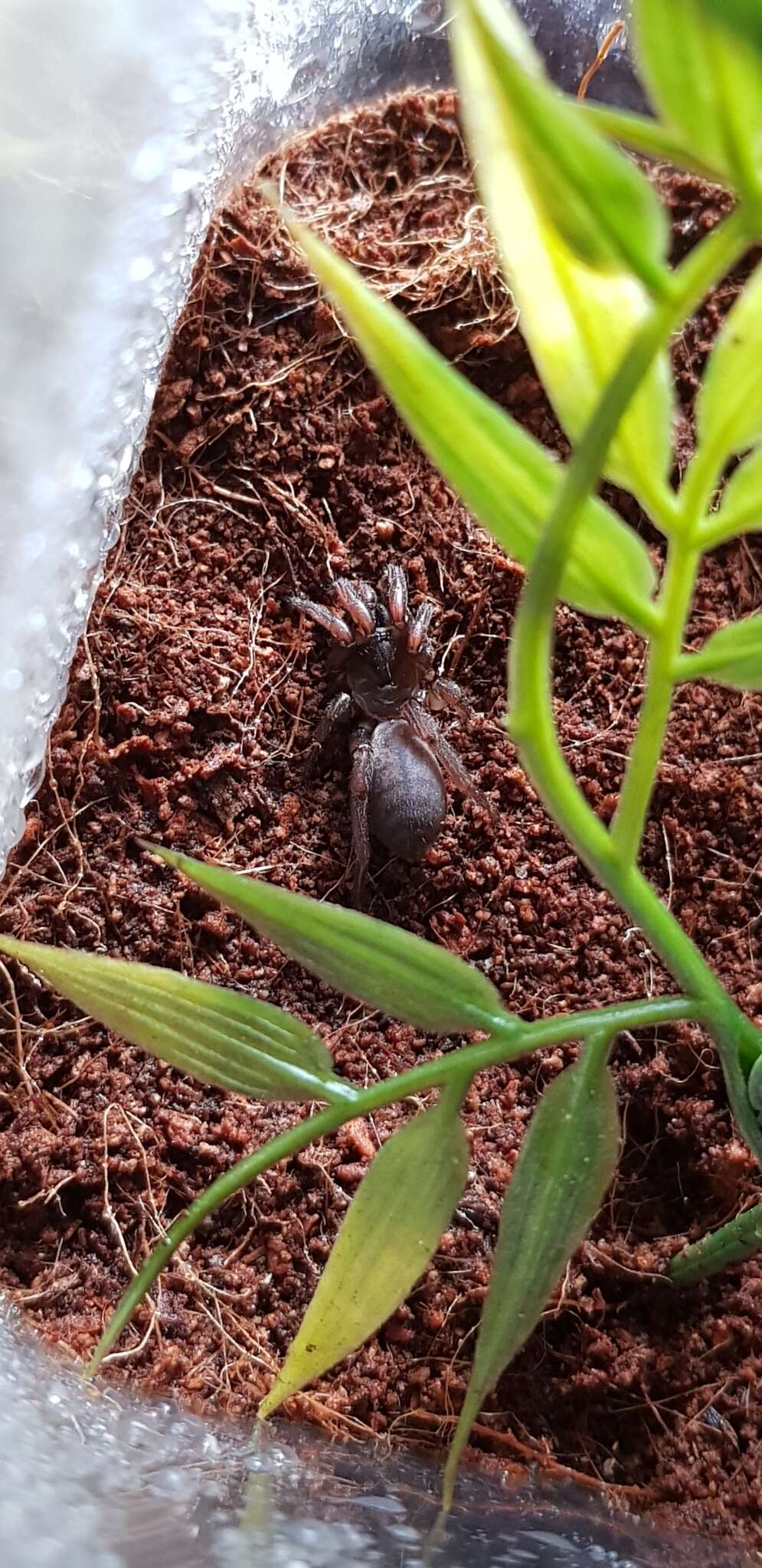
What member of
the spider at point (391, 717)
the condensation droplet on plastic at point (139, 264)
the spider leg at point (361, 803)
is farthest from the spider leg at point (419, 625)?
the condensation droplet on plastic at point (139, 264)

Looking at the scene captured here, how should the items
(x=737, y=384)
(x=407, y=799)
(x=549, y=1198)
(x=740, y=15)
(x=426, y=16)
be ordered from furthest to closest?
1. (x=426, y=16)
2. (x=407, y=799)
3. (x=549, y=1198)
4. (x=737, y=384)
5. (x=740, y=15)

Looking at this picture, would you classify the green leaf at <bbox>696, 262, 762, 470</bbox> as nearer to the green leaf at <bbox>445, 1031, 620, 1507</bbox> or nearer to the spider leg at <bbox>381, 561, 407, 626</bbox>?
the green leaf at <bbox>445, 1031, 620, 1507</bbox>

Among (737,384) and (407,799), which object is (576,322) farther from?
(407,799)

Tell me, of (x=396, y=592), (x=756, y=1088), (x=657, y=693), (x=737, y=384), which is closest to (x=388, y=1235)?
(x=756, y=1088)

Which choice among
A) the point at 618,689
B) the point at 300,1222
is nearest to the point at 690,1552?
the point at 300,1222

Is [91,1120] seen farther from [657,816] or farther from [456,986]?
[657,816]

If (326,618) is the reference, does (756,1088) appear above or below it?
below
